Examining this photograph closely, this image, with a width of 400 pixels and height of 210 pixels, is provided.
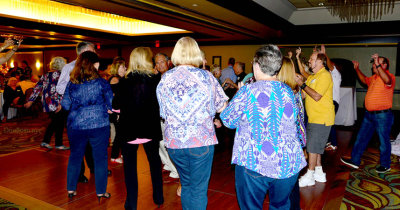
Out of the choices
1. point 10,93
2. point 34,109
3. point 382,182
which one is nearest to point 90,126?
point 382,182

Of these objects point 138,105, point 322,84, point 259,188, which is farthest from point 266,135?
point 322,84

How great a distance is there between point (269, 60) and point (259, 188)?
78cm

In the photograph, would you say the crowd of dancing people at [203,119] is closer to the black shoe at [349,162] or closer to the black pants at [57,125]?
the black shoe at [349,162]

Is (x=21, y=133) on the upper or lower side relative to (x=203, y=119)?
lower

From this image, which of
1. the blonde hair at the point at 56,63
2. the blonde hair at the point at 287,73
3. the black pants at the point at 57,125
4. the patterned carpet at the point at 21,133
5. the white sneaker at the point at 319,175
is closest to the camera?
the blonde hair at the point at 287,73

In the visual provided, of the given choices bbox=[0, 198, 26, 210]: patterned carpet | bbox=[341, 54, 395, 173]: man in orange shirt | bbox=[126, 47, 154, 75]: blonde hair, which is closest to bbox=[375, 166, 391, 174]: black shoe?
bbox=[341, 54, 395, 173]: man in orange shirt

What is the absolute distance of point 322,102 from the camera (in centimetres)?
337

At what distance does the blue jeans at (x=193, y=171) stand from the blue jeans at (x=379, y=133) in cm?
302

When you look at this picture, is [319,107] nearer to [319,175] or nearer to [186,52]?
[319,175]

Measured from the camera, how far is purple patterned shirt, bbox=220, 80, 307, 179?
171 centimetres

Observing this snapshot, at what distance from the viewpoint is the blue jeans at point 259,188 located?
178cm

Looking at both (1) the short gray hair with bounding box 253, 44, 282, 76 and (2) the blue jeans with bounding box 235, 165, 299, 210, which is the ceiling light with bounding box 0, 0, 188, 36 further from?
(2) the blue jeans with bounding box 235, 165, 299, 210

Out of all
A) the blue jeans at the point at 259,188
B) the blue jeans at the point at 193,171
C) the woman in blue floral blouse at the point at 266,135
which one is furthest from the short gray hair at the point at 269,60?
the blue jeans at the point at 193,171

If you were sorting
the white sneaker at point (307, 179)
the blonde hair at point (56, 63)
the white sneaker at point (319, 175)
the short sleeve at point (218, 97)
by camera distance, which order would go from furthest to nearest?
the blonde hair at point (56, 63) → the white sneaker at point (319, 175) → the white sneaker at point (307, 179) → the short sleeve at point (218, 97)
